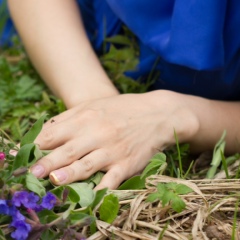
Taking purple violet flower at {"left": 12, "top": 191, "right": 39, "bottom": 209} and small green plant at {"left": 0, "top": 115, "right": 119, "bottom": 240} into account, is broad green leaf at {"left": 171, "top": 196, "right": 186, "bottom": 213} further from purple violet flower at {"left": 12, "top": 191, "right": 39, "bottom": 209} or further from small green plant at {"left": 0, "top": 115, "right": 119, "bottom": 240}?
purple violet flower at {"left": 12, "top": 191, "right": 39, "bottom": 209}

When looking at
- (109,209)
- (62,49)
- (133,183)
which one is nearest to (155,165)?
(133,183)

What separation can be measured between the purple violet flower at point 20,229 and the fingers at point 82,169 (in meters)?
0.23

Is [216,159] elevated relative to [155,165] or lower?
lower

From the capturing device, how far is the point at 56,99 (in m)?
1.74

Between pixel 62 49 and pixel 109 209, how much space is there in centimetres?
74

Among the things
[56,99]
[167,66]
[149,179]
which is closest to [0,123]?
[56,99]

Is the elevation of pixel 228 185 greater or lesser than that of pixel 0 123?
lesser

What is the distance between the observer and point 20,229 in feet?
3.09

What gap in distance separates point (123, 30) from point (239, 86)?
0.45m

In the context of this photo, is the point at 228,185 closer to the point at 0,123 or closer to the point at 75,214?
the point at 75,214

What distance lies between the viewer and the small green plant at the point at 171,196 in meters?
1.09

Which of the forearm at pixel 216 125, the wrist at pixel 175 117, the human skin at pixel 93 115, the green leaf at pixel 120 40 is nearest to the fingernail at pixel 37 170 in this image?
Result: the human skin at pixel 93 115

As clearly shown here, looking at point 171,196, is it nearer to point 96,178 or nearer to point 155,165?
point 155,165

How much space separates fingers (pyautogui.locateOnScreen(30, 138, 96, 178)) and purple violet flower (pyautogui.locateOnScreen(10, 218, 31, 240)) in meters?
0.22
